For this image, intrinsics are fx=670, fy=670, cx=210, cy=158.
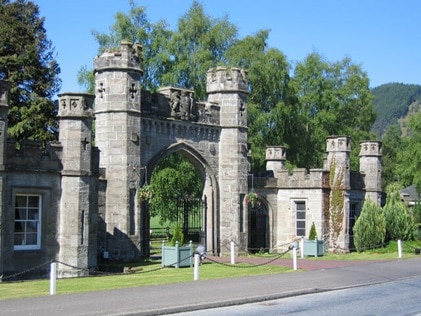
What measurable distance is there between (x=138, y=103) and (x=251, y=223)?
9.62 meters

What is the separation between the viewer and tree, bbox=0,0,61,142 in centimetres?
3369

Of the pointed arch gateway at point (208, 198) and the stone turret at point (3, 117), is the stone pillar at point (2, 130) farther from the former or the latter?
the pointed arch gateway at point (208, 198)

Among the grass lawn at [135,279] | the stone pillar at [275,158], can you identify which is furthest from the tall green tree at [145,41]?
the grass lawn at [135,279]

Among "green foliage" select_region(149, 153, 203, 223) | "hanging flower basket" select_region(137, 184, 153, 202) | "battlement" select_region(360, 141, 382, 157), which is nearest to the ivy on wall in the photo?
"battlement" select_region(360, 141, 382, 157)

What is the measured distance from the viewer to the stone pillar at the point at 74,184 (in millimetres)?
21750

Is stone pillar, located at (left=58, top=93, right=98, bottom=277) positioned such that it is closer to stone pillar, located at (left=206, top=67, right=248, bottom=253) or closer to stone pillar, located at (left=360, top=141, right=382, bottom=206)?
stone pillar, located at (left=206, top=67, right=248, bottom=253)

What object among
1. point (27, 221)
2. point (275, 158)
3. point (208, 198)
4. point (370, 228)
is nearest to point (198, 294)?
point (27, 221)

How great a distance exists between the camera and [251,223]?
104ft

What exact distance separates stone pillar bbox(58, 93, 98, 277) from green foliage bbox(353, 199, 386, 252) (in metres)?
13.8

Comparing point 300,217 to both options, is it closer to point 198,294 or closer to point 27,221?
point 27,221

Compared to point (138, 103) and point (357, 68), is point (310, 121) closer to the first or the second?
point (357, 68)

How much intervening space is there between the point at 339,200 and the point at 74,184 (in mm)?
14503

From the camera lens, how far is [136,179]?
24.9 metres


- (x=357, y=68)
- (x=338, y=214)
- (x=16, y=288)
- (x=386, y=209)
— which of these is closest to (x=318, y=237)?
(x=338, y=214)
